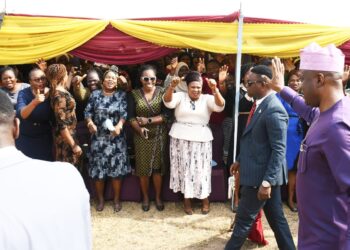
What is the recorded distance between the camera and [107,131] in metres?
4.79

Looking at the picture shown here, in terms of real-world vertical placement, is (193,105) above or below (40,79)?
below

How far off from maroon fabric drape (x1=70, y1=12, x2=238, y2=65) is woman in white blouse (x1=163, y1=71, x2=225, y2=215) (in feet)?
1.64

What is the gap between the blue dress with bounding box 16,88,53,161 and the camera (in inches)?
171

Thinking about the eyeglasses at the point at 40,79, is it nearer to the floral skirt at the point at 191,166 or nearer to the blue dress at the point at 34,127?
the blue dress at the point at 34,127

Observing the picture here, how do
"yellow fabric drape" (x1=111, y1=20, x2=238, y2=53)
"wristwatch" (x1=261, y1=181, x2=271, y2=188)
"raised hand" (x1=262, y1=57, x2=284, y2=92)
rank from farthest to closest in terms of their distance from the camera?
"yellow fabric drape" (x1=111, y1=20, x2=238, y2=53)
"wristwatch" (x1=261, y1=181, x2=271, y2=188)
"raised hand" (x1=262, y1=57, x2=284, y2=92)

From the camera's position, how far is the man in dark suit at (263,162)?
10.7 ft

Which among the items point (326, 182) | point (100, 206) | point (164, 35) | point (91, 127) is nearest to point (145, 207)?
point (100, 206)

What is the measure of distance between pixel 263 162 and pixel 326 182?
47.1 inches

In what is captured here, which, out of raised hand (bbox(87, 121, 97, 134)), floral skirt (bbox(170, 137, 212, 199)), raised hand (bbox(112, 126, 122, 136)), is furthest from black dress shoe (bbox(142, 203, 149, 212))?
raised hand (bbox(87, 121, 97, 134))

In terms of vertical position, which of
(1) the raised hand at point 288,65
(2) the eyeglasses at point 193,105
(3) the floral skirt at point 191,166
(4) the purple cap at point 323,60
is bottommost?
(3) the floral skirt at point 191,166

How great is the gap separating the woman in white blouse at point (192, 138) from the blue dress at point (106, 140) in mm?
530

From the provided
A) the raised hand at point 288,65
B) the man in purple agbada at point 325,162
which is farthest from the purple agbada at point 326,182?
the raised hand at point 288,65

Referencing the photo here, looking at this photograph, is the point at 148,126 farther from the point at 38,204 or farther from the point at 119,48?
the point at 38,204

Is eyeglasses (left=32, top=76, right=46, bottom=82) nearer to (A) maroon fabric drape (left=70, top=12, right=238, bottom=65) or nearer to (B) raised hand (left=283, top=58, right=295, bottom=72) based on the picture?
(A) maroon fabric drape (left=70, top=12, right=238, bottom=65)
